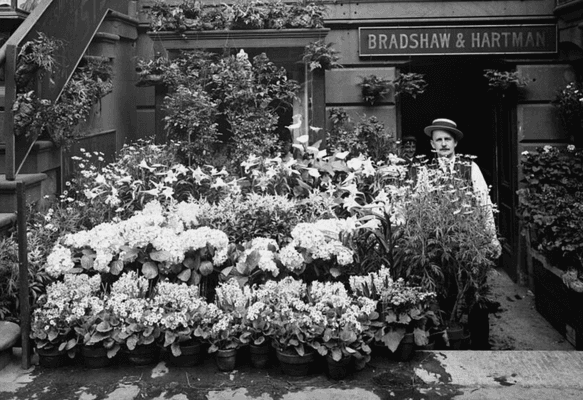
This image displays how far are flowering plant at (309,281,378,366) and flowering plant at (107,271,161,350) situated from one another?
3.65 ft

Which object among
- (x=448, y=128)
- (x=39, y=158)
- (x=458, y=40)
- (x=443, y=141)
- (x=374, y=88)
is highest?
(x=458, y=40)

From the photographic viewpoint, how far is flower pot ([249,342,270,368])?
190 inches

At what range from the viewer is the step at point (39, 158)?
6523 mm

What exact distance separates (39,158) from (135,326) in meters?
2.55

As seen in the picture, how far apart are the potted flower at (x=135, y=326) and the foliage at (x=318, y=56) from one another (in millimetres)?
4173

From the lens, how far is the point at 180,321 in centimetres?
485

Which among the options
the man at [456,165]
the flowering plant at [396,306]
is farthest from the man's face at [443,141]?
the flowering plant at [396,306]

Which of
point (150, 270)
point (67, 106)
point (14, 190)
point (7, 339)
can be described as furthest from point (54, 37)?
point (7, 339)

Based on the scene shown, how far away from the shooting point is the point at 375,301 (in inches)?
198

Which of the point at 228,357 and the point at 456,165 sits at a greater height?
the point at 456,165

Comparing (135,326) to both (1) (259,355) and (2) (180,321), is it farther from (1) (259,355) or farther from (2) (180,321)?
(1) (259,355)

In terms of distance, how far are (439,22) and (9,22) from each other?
17.0 ft

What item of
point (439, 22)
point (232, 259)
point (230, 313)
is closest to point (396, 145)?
point (439, 22)

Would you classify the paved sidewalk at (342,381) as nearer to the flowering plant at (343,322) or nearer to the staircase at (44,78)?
the flowering plant at (343,322)
